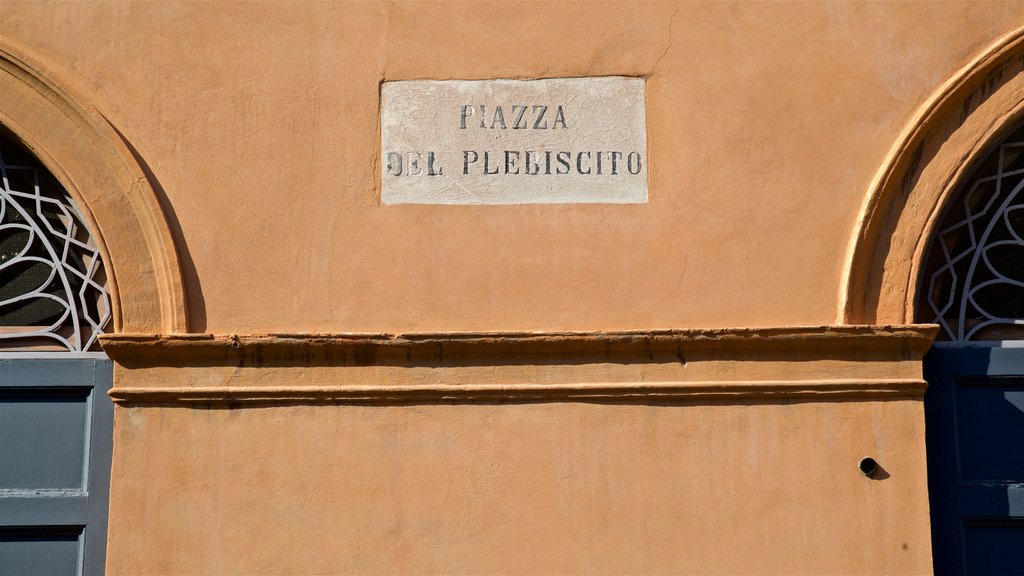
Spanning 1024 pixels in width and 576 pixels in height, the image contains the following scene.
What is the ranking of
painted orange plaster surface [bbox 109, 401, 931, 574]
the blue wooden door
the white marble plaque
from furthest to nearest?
the white marble plaque, the blue wooden door, painted orange plaster surface [bbox 109, 401, 931, 574]

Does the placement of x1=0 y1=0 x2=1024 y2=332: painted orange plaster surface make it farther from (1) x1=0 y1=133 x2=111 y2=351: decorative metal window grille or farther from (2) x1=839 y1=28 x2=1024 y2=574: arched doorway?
(1) x1=0 y1=133 x2=111 y2=351: decorative metal window grille

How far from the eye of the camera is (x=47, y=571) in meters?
4.73

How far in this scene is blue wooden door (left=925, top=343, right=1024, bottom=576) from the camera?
4.68 meters

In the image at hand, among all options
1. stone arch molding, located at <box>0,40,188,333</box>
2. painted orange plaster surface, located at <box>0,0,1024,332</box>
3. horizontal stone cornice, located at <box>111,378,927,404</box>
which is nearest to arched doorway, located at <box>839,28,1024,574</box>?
painted orange plaster surface, located at <box>0,0,1024,332</box>

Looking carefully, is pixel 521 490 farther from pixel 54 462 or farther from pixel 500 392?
pixel 54 462

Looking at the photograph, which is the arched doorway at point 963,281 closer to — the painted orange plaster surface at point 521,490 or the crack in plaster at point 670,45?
the painted orange plaster surface at point 521,490

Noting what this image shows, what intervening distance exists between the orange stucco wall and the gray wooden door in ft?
0.73

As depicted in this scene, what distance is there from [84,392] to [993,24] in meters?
4.00

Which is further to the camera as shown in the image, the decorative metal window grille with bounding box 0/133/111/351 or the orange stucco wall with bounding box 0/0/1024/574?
the decorative metal window grille with bounding box 0/133/111/351

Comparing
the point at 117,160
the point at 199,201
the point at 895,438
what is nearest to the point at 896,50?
the point at 895,438

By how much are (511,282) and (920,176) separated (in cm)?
169

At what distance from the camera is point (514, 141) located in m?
4.87

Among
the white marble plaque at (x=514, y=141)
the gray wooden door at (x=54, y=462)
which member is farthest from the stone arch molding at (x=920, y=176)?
the gray wooden door at (x=54, y=462)

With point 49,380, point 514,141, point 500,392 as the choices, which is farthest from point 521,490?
point 49,380
